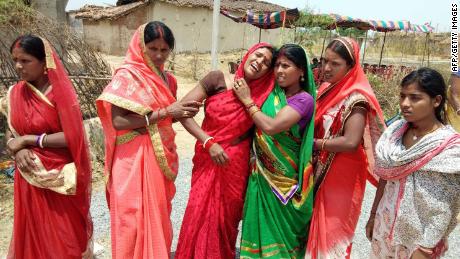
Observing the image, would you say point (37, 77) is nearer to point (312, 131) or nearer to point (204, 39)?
point (312, 131)

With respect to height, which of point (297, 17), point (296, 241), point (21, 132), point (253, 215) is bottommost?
point (296, 241)

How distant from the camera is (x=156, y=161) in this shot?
240cm

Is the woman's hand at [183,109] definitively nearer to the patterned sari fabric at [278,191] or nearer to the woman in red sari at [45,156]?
the patterned sari fabric at [278,191]

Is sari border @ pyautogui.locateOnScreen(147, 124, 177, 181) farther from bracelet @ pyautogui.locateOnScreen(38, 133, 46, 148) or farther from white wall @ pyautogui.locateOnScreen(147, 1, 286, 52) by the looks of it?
white wall @ pyautogui.locateOnScreen(147, 1, 286, 52)

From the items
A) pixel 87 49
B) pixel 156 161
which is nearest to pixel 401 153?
pixel 156 161

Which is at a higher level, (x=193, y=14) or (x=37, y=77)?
(x=193, y=14)

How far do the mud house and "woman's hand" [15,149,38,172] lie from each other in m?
18.5

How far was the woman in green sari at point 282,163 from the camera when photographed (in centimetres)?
218

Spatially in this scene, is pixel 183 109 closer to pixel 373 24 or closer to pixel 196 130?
pixel 196 130

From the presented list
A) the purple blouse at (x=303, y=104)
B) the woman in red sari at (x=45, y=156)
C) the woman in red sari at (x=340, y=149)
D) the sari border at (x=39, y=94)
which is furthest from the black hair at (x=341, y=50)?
the sari border at (x=39, y=94)

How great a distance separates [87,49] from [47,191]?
5.96 metres

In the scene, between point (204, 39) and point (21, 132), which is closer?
point (21, 132)

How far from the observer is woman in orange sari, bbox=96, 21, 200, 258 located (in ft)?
7.46

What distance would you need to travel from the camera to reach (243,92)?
7.29 ft
